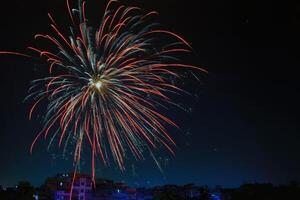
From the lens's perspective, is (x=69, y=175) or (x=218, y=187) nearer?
(x=69, y=175)

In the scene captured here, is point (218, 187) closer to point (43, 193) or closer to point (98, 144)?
point (43, 193)

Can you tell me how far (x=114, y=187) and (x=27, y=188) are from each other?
2813 cm

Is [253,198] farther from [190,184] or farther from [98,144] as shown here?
[98,144]

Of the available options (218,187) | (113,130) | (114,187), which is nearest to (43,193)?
(114,187)

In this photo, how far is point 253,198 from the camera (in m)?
75.7

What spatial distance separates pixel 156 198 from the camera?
7181 cm

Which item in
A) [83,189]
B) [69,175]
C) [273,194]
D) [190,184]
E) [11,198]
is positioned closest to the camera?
[11,198]

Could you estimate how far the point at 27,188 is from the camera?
225ft

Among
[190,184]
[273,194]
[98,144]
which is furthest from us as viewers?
[190,184]

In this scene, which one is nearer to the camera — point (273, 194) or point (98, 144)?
point (98, 144)

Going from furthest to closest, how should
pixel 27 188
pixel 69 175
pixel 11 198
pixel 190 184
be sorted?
pixel 190 184
pixel 69 175
pixel 27 188
pixel 11 198

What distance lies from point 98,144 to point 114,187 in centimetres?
6728

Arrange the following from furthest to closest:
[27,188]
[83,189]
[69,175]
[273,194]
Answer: [69,175], [83,189], [273,194], [27,188]

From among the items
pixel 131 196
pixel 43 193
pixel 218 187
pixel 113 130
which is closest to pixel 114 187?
pixel 131 196
